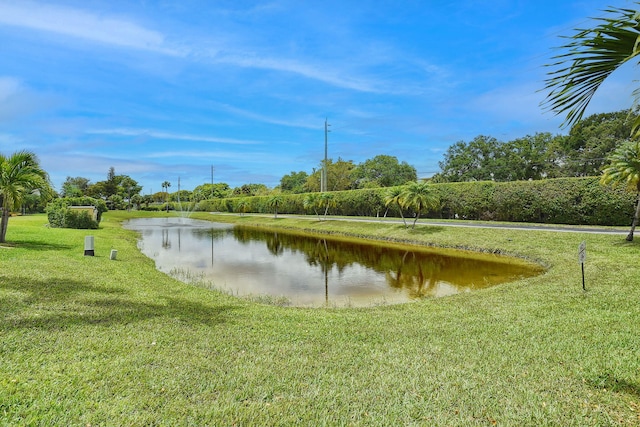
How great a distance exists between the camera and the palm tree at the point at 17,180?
36.2 feet

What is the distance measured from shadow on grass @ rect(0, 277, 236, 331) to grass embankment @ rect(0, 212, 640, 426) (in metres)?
0.03

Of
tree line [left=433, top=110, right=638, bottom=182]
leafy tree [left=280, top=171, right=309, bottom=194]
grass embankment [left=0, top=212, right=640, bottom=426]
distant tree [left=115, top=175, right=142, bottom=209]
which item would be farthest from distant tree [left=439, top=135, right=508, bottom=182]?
distant tree [left=115, top=175, right=142, bottom=209]

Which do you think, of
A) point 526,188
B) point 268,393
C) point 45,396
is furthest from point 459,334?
point 526,188

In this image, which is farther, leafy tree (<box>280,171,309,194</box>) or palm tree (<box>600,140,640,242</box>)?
leafy tree (<box>280,171,309,194</box>)

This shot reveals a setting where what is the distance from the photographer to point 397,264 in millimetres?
14195

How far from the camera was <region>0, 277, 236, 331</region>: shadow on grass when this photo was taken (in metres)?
4.67

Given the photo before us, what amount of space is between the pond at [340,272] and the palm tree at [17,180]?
16.2 ft

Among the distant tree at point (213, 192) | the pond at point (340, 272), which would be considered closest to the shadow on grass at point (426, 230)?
the pond at point (340, 272)

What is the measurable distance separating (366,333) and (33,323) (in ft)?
14.9

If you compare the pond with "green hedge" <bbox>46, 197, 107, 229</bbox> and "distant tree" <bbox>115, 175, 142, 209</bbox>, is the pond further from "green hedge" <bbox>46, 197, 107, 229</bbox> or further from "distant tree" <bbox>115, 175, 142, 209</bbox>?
"distant tree" <bbox>115, 175, 142, 209</bbox>

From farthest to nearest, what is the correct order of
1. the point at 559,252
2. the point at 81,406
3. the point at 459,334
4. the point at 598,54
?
the point at 559,252
the point at 459,334
the point at 81,406
the point at 598,54

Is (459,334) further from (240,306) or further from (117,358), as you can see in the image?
(117,358)

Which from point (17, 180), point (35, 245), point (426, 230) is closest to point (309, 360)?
point (35, 245)

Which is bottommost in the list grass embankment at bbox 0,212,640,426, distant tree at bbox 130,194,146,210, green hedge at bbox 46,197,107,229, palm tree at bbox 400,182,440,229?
grass embankment at bbox 0,212,640,426
